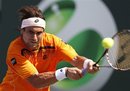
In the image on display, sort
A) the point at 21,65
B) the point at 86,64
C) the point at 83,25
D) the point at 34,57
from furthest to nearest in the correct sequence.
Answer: the point at 83,25 → the point at 34,57 → the point at 21,65 → the point at 86,64

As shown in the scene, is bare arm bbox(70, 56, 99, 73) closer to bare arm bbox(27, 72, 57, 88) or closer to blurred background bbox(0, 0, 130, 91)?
bare arm bbox(27, 72, 57, 88)

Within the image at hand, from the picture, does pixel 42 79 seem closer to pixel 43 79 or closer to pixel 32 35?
pixel 43 79

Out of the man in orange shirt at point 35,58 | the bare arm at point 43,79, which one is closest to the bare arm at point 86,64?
the man in orange shirt at point 35,58

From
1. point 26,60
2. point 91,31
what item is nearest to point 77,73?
point 26,60

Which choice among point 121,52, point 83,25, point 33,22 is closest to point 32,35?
point 33,22

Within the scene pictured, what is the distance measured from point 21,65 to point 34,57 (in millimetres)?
234

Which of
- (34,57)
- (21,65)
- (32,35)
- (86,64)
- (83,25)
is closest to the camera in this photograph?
(86,64)

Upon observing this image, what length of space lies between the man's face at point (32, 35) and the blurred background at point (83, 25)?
2.82m

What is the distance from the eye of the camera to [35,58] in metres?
5.08

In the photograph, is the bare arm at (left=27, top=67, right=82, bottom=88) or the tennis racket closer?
the bare arm at (left=27, top=67, right=82, bottom=88)

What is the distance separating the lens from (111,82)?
777cm

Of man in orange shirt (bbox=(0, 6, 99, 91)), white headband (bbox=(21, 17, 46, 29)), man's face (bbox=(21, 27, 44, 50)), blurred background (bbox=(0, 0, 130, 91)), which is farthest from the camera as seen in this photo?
blurred background (bbox=(0, 0, 130, 91))

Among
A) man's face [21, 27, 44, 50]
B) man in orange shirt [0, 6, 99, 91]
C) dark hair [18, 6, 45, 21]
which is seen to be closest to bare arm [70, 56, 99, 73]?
man in orange shirt [0, 6, 99, 91]

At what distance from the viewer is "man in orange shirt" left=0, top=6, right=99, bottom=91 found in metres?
4.64
